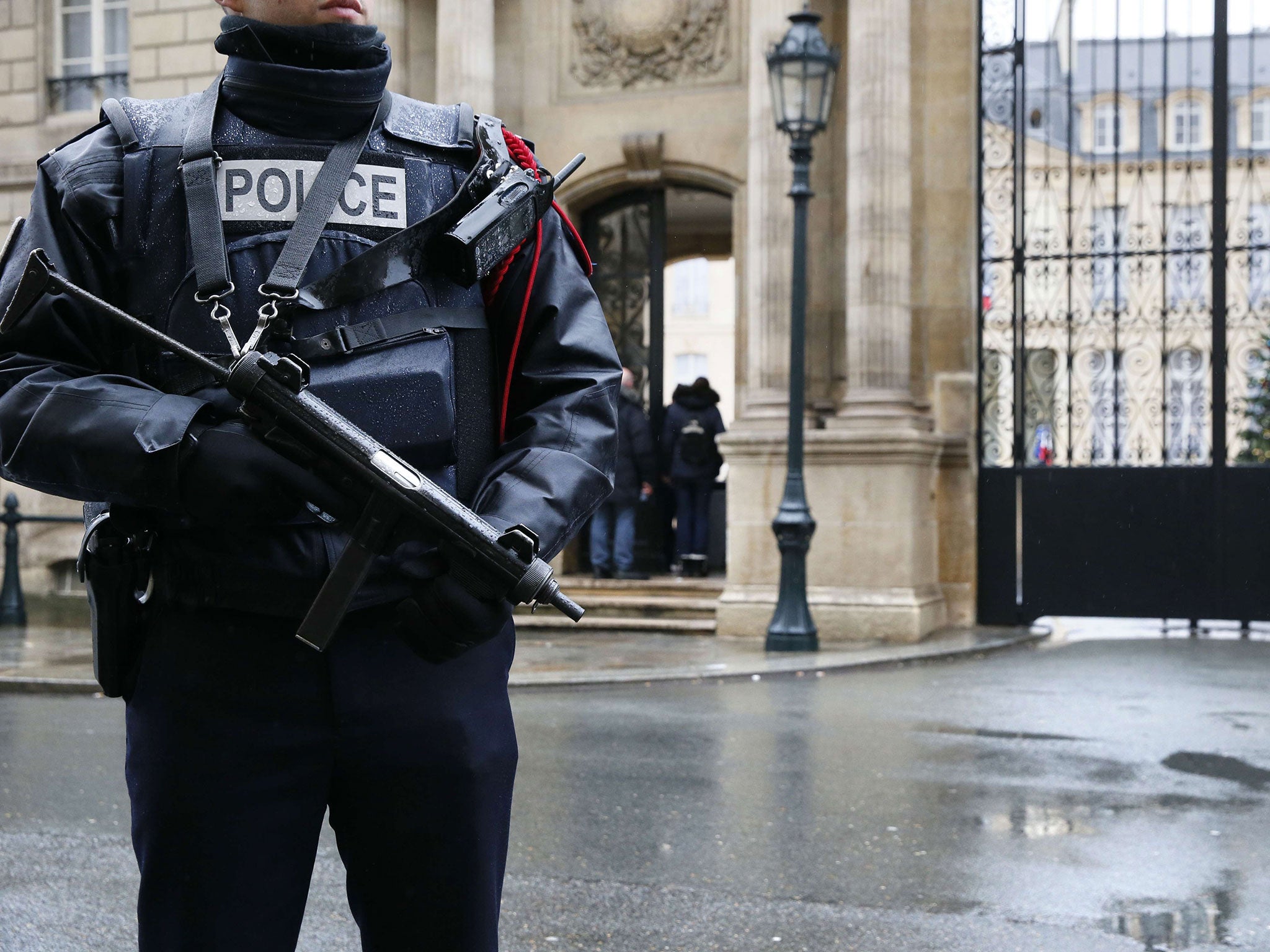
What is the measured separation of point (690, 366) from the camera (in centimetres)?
5634

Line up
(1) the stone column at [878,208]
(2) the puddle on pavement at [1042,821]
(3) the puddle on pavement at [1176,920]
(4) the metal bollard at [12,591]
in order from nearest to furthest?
(3) the puddle on pavement at [1176,920]
(2) the puddle on pavement at [1042,821]
(1) the stone column at [878,208]
(4) the metal bollard at [12,591]

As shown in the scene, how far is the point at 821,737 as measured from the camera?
7.80 m

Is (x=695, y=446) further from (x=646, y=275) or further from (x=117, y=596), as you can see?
(x=117, y=596)

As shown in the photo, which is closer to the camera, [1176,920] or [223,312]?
[223,312]

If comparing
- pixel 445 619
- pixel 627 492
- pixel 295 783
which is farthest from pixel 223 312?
pixel 627 492

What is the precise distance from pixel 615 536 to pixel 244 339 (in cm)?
1234

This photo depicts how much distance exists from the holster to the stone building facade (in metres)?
10.4

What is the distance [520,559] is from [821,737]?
6.07 meters

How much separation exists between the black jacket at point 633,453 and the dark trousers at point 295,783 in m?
11.9

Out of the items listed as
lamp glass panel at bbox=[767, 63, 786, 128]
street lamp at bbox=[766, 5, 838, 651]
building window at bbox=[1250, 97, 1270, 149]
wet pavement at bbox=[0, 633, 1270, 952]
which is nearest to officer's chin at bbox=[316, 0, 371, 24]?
wet pavement at bbox=[0, 633, 1270, 952]

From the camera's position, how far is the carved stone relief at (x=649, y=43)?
14.1 meters

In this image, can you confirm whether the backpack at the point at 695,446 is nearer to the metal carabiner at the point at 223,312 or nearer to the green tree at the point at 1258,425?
the green tree at the point at 1258,425

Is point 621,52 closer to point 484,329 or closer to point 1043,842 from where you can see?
point 1043,842

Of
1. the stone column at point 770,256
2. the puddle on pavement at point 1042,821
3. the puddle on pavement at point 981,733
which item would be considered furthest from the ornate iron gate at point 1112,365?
the puddle on pavement at point 1042,821
